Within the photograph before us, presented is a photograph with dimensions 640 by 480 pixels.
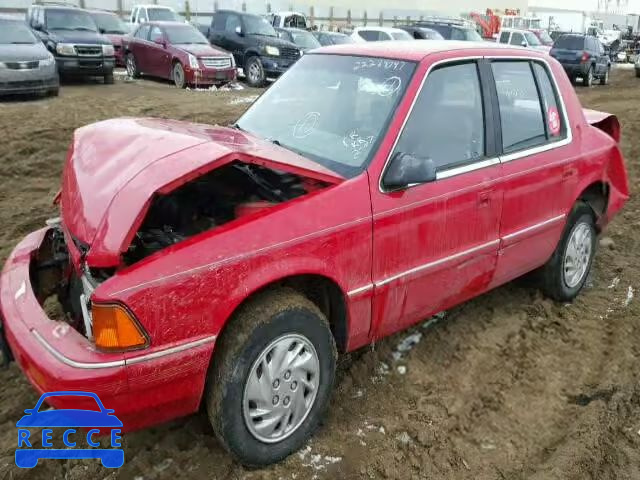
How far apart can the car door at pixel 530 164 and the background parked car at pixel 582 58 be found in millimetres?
18245

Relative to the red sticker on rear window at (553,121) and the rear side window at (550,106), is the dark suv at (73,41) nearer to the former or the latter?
the rear side window at (550,106)

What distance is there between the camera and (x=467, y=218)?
352 centimetres

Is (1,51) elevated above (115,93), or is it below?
above

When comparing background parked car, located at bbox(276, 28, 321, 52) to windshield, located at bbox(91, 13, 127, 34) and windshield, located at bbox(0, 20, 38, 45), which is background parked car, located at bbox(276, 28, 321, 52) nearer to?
windshield, located at bbox(91, 13, 127, 34)

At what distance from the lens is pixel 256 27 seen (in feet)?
59.3

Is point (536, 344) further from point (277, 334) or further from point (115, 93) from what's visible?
point (115, 93)

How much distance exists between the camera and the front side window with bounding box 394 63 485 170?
3.37 m

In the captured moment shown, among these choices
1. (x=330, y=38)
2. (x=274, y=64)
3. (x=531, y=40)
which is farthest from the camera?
(x=531, y=40)

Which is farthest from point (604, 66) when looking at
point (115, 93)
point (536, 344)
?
point (536, 344)

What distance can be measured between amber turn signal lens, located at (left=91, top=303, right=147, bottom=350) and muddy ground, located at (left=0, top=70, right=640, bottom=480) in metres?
0.80

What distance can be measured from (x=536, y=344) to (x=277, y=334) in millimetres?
2130

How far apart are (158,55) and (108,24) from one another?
14.2 feet

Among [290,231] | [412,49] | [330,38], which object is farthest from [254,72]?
[290,231]

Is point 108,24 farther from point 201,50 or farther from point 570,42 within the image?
point 570,42
